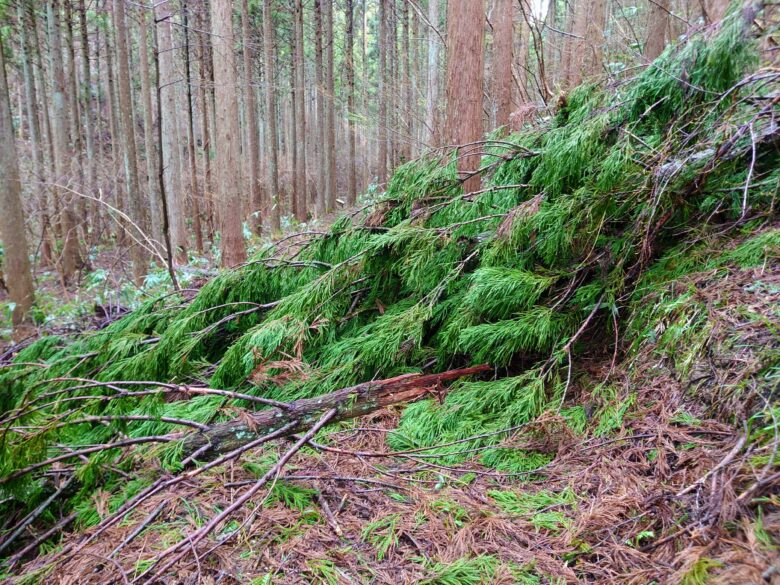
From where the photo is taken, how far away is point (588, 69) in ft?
19.0

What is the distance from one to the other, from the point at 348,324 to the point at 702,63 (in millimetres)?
2496

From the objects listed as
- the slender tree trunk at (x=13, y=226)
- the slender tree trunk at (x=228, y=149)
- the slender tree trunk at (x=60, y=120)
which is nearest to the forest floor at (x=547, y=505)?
the slender tree trunk at (x=228, y=149)

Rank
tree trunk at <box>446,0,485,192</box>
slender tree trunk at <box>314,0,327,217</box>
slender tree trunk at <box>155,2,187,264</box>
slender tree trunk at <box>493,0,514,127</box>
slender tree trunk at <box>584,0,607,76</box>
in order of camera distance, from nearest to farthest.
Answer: tree trunk at <box>446,0,485,192</box> → slender tree trunk at <box>493,0,514,127</box> → slender tree trunk at <box>584,0,607,76</box> → slender tree trunk at <box>155,2,187,264</box> → slender tree trunk at <box>314,0,327,217</box>

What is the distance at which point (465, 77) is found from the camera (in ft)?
13.3

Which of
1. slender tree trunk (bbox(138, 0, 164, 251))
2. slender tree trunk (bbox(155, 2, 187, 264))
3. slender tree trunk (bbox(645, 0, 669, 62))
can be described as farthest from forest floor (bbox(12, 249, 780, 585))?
slender tree trunk (bbox(138, 0, 164, 251))

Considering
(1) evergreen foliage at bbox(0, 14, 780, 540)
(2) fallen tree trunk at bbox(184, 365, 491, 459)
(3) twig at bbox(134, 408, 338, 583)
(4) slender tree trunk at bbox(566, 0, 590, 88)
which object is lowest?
(3) twig at bbox(134, 408, 338, 583)

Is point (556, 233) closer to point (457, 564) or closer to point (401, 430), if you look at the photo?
point (401, 430)

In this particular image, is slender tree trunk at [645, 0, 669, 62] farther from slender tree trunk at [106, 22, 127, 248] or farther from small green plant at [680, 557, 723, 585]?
Answer: slender tree trunk at [106, 22, 127, 248]

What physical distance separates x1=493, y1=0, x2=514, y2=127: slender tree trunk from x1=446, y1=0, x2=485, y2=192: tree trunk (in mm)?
1523

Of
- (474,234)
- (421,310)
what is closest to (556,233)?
(474,234)

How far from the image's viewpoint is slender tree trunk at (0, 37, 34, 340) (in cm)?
651

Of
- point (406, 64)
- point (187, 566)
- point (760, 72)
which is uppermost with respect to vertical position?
point (406, 64)

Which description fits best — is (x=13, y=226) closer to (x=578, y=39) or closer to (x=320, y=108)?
(x=578, y=39)

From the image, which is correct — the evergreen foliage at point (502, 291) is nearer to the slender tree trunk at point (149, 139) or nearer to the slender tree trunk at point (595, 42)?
the slender tree trunk at point (595, 42)
